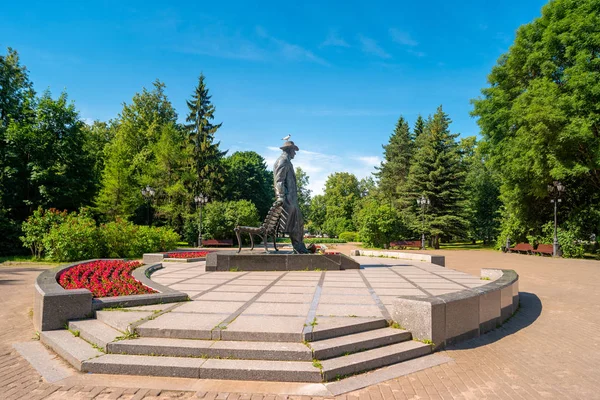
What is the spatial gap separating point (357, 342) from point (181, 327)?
2410 millimetres

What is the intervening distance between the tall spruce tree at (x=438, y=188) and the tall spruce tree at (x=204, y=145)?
2147 cm

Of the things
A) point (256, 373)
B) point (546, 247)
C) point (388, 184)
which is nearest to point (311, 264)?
point (256, 373)

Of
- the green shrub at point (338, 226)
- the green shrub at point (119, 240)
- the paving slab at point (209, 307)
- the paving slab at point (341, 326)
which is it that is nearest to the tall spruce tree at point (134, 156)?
the green shrub at point (119, 240)

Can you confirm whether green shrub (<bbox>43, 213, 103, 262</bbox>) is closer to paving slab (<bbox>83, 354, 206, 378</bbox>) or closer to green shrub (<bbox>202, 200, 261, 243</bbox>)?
paving slab (<bbox>83, 354, 206, 378</bbox>)

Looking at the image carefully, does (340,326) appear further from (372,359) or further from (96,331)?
(96,331)

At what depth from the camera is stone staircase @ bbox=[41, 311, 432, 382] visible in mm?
3869

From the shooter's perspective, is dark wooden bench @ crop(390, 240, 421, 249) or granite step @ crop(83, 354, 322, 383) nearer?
granite step @ crop(83, 354, 322, 383)

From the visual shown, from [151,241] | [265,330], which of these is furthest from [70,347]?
[151,241]

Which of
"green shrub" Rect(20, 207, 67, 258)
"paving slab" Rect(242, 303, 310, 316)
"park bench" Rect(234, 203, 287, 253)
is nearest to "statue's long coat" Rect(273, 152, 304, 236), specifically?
"park bench" Rect(234, 203, 287, 253)

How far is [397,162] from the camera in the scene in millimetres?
45875

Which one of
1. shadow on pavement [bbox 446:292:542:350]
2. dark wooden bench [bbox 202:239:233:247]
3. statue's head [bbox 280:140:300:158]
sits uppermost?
statue's head [bbox 280:140:300:158]

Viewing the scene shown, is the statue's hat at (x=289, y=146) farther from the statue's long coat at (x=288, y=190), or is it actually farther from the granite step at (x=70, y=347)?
the granite step at (x=70, y=347)

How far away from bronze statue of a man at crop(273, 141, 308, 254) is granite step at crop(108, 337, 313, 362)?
7.65 m

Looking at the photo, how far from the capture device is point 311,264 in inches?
451
